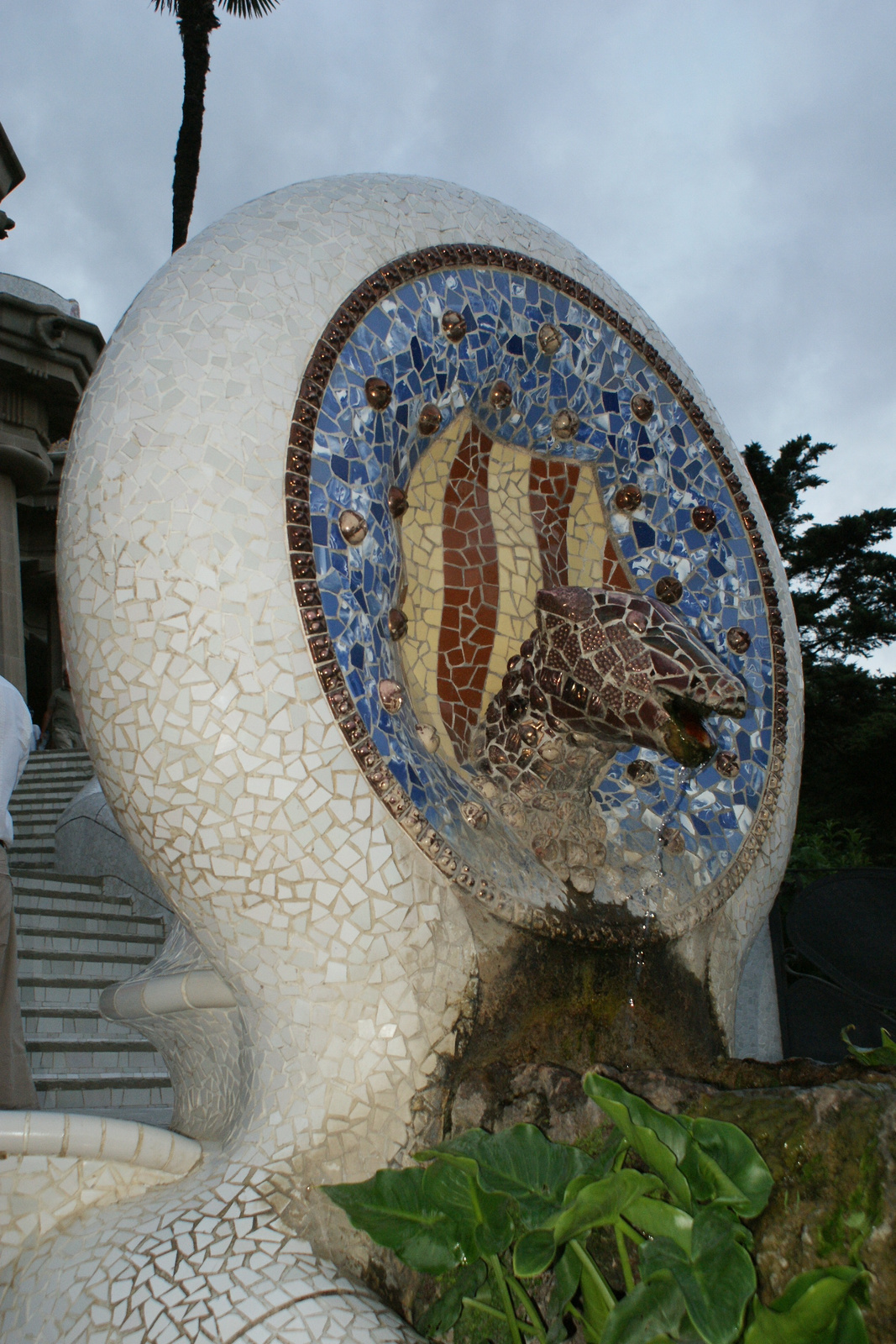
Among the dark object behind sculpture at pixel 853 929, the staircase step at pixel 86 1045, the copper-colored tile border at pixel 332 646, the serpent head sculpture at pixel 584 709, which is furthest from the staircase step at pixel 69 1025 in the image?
the copper-colored tile border at pixel 332 646

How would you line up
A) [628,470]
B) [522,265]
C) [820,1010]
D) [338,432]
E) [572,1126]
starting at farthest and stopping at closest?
[820,1010], [628,470], [522,265], [338,432], [572,1126]

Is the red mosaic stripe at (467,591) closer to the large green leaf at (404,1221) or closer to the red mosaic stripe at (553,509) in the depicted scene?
the red mosaic stripe at (553,509)

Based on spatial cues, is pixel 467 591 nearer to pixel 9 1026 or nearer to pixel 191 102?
pixel 9 1026

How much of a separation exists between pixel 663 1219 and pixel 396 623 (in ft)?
4.33

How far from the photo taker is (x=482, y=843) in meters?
2.21

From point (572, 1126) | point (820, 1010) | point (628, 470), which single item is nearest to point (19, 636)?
point (820, 1010)

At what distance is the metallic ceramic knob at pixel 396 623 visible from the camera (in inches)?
89.8

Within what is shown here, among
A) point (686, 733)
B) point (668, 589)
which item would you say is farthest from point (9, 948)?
point (686, 733)

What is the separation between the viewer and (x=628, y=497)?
289 cm

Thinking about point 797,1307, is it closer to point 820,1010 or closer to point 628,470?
point 628,470

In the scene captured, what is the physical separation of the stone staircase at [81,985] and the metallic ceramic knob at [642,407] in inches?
113

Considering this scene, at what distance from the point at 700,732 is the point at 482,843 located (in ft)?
1.64

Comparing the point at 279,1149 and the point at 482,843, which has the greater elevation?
the point at 482,843

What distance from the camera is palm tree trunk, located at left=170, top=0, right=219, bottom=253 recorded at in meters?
14.6
